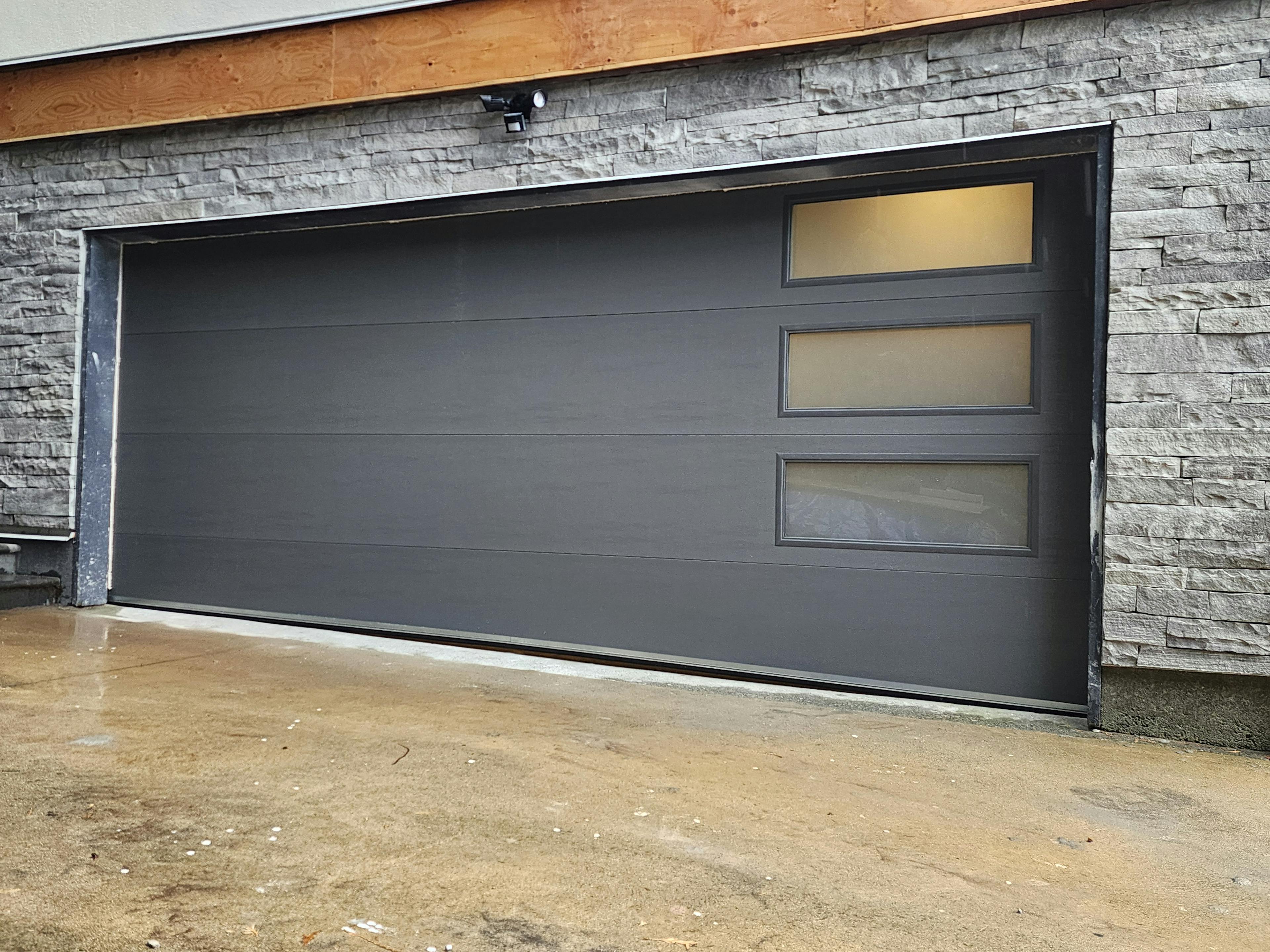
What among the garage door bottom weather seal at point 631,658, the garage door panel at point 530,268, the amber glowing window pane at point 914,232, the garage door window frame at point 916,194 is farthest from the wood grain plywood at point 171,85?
the garage door bottom weather seal at point 631,658

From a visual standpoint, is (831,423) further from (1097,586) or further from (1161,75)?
(1161,75)

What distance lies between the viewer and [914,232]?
4.61 meters

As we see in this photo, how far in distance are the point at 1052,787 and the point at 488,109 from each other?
13.3 feet

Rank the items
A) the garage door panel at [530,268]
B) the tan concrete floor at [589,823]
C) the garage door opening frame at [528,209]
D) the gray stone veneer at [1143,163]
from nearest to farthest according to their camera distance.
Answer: the tan concrete floor at [589,823]
the gray stone veneer at [1143,163]
the garage door opening frame at [528,209]
the garage door panel at [530,268]

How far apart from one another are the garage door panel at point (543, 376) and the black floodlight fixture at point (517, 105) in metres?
1.04

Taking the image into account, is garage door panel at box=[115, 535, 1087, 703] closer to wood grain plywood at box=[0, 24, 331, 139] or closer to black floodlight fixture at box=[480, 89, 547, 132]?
black floodlight fixture at box=[480, 89, 547, 132]

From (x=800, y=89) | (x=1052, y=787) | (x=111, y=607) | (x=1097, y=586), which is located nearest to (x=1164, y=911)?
(x=1052, y=787)

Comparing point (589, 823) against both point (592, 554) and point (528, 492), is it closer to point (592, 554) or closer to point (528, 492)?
point (592, 554)

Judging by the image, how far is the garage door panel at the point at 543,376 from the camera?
4.47 metres

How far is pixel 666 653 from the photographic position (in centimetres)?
507

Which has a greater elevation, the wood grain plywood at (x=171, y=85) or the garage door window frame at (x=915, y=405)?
the wood grain plywood at (x=171, y=85)

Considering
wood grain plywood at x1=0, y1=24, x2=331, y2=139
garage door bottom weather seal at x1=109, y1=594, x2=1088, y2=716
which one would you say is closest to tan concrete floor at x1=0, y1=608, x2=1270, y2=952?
garage door bottom weather seal at x1=109, y1=594, x2=1088, y2=716

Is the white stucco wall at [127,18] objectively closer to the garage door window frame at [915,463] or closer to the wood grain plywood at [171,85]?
the wood grain plywood at [171,85]

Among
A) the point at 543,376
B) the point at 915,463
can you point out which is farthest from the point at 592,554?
the point at 915,463
